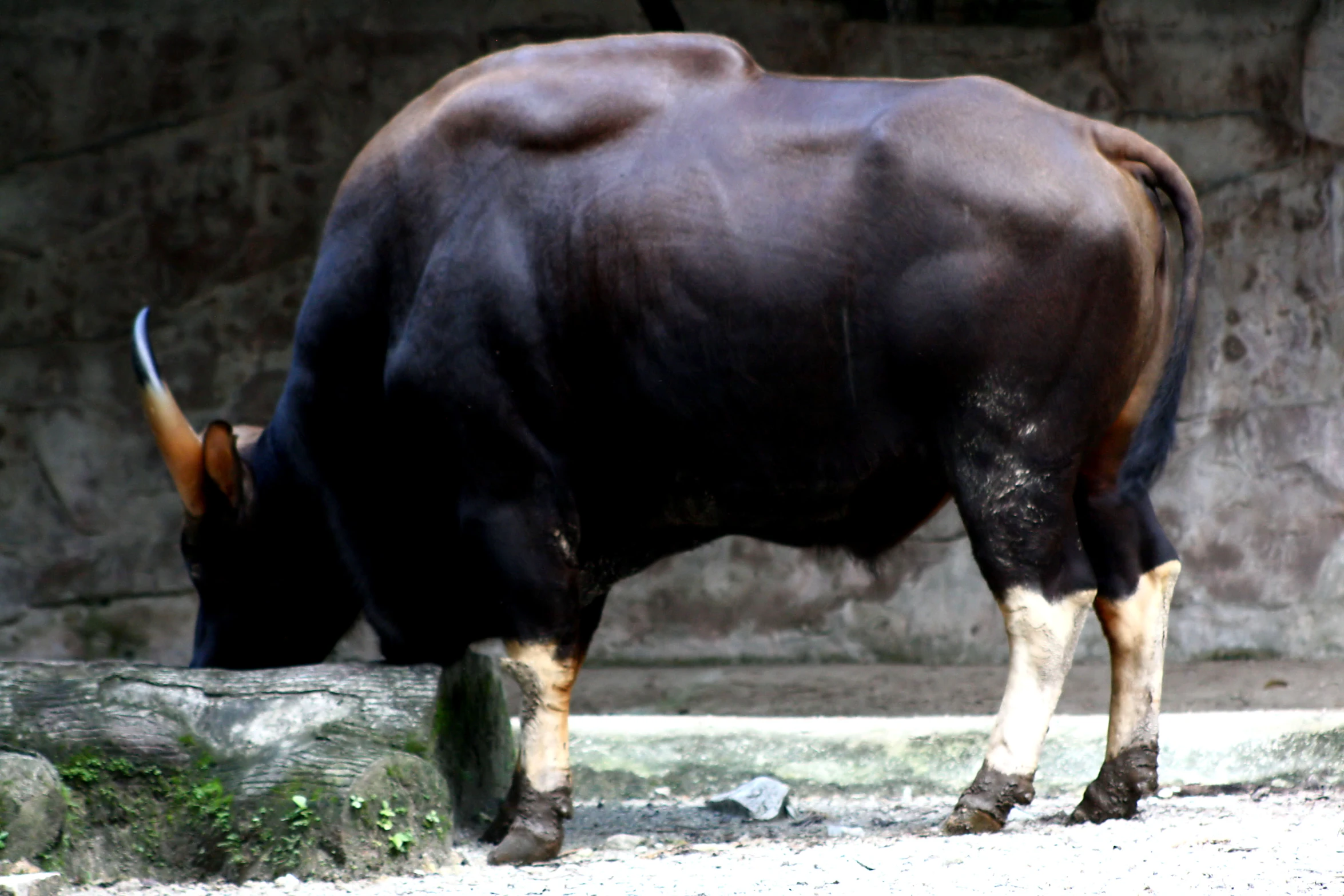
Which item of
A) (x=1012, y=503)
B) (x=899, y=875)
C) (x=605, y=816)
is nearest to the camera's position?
(x=899, y=875)

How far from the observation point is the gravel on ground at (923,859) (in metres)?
2.82

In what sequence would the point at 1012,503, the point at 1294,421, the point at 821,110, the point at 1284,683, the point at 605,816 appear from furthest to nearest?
the point at 1294,421
the point at 1284,683
the point at 605,816
the point at 821,110
the point at 1012,503

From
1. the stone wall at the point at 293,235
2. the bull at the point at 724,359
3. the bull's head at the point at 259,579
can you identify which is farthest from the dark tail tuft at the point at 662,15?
the bull's head at the point at 259,579

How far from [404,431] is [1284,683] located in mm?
4078

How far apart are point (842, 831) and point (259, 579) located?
5.56ft

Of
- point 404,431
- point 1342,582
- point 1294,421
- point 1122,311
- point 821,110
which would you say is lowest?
point 1342,582

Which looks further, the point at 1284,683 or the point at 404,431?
the point at 1284,683

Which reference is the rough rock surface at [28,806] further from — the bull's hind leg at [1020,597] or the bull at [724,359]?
the bull's hind leg at [1020,597]

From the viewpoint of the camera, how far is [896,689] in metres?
6.63

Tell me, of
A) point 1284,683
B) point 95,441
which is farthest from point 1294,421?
point 95,441

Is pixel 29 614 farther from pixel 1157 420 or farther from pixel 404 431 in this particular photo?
pixel 1157 420

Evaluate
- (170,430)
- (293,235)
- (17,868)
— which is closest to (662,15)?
(293,235)

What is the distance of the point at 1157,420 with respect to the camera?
368 cm

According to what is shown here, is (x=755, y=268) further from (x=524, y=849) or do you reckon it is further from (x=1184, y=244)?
(x=524, y=849)
